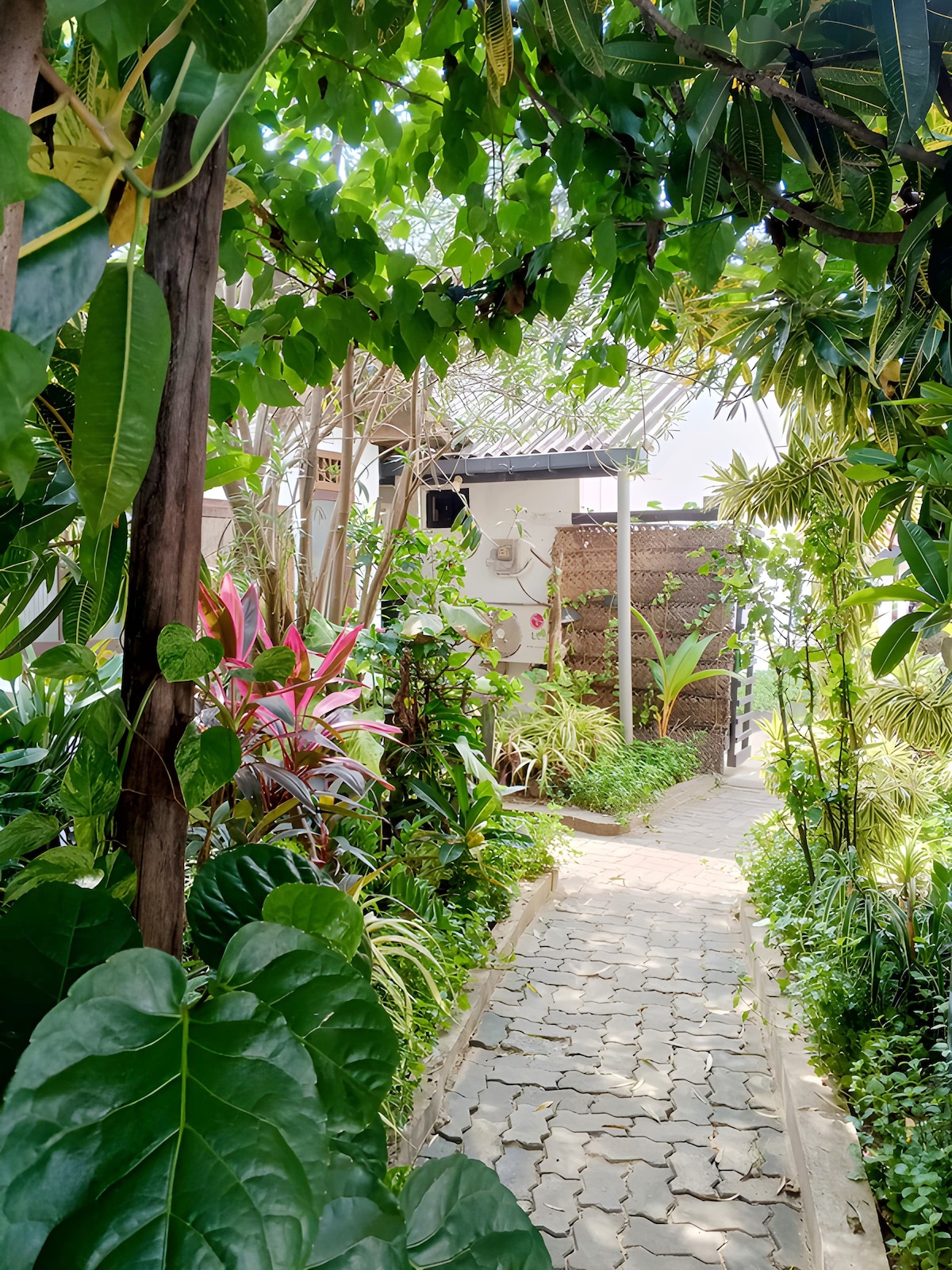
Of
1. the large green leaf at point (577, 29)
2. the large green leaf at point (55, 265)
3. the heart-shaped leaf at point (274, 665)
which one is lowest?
the heart-shaped leaf at point (274, 665)

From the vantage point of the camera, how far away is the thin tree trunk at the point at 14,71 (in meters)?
0.26

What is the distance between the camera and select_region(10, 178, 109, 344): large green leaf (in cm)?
30

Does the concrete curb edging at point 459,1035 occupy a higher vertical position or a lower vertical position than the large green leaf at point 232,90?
lower

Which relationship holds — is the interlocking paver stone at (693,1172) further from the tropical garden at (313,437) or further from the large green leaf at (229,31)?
the large green leaf at (229,31)

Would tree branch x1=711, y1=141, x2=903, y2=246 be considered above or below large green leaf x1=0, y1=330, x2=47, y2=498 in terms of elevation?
above

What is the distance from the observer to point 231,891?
1.77ft

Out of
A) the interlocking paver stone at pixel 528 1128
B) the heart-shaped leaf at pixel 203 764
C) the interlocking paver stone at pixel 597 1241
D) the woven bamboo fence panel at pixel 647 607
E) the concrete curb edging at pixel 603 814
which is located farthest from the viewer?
the woven bamboo fence panel at pixel 647 607

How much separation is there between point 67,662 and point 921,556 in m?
1.07

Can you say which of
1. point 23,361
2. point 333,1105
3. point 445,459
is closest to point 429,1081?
point 333,1105

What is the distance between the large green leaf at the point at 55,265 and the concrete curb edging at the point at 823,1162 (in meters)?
2.10

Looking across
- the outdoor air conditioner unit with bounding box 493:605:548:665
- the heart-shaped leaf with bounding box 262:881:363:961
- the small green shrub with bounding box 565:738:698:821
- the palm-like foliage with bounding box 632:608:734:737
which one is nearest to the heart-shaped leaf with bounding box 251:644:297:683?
the heart-shaped leaf with bounding box 262:881:363:961

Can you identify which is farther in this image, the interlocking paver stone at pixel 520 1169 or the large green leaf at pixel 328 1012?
the interlocking paver stone at pixel 520 1169

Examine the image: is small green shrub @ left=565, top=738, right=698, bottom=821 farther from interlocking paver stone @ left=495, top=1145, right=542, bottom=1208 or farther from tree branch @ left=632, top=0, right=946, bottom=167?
tree branch @ left=632, top=0, right=946, bottom=167

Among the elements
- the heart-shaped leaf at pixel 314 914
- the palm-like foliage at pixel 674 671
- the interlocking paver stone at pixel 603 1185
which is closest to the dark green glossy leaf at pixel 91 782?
the heart-shaped leaf at pixel 314 914
